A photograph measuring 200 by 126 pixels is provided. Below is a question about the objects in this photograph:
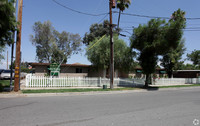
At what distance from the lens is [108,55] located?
69.0 ft

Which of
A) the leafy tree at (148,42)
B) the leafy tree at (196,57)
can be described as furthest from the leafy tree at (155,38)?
the leafy tree at (196,57)

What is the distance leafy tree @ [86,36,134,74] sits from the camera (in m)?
21.3

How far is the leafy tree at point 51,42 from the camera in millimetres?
28109

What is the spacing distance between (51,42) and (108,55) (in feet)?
47.6

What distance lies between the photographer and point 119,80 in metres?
17.2

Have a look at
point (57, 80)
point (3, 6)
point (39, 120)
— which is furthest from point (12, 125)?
point (57, 80)

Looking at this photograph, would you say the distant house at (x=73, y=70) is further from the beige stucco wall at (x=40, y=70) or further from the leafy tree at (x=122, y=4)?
the leafy tree at (x=122, y=4)

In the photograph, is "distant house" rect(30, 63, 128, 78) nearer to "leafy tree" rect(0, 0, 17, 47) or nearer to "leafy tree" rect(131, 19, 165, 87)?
"leafy tree" rect(131, 19, 165, 87)

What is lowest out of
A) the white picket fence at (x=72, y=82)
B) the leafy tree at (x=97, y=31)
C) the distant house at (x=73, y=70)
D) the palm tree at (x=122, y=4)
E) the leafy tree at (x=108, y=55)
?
the white picket fence at (x=72, y=82)

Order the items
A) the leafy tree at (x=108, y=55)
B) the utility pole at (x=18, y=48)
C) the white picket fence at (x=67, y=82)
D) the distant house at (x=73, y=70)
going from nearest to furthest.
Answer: the utility pole at (x=18, y=48) → the white picket fence at (x=67, y=82) → the leafy tree at (x=108, y=55) → the distant house at (x=73, y=70)

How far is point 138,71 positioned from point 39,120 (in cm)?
2783

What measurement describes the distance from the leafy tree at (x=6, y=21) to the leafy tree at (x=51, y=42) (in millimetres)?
18769

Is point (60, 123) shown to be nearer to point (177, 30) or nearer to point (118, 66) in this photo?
point (177, 30)

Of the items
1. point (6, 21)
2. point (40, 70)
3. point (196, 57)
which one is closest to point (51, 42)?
point (40, 70)
